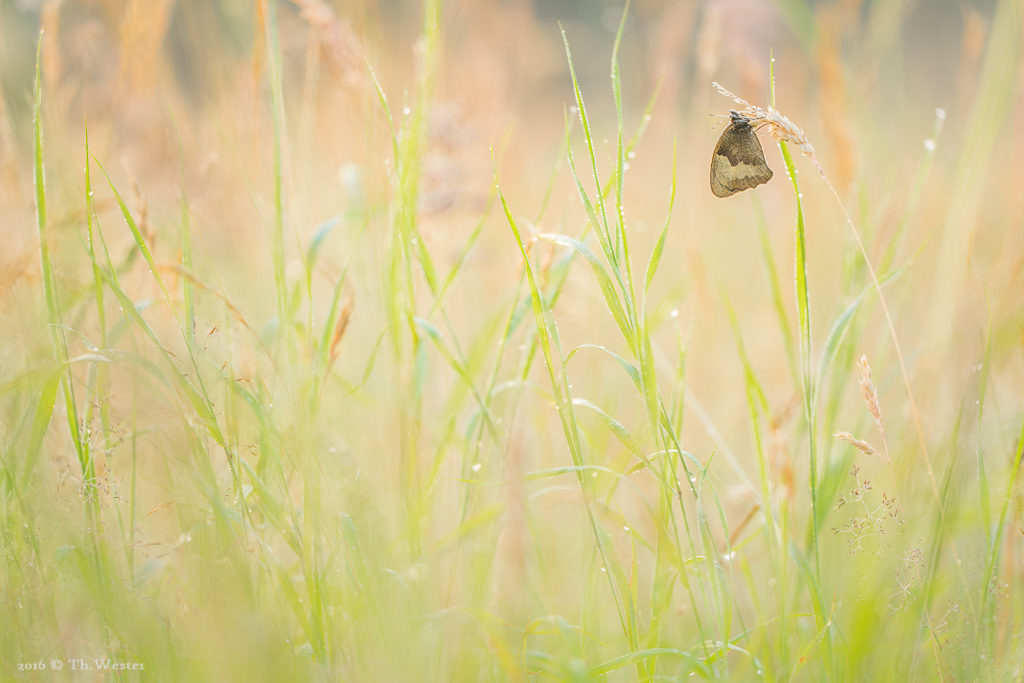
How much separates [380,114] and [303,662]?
941mm

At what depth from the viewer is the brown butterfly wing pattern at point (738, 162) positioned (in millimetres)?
795

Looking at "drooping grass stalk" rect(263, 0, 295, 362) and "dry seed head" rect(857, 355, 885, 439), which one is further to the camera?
"drooping grass stalk" rect(263, 0, 295, 362)

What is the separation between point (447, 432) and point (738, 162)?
519mm

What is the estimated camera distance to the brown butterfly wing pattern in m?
0.79

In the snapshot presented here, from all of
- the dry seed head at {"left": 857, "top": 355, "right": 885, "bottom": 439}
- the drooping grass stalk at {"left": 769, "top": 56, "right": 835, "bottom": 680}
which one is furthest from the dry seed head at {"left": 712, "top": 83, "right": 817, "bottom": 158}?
the dry seed head at {"left": 857, "top": 355, "right": 885, "bottom": 439}

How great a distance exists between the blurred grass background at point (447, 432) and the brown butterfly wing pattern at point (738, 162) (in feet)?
0.34

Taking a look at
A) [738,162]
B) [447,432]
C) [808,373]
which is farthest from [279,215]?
[808,373]

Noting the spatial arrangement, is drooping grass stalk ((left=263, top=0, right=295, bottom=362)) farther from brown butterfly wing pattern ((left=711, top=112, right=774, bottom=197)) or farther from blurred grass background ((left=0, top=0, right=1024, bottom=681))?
brown butterfly wing pattern ((left=711, top=112, right=774, bottom=197))

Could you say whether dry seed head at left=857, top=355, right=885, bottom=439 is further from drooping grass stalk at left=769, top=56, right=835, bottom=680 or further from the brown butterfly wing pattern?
the brown butterfly wing pattern

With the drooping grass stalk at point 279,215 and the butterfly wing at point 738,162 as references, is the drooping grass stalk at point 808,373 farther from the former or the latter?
the drooping grass stalk at point 279,215

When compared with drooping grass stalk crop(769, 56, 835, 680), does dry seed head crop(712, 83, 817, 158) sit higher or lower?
higher

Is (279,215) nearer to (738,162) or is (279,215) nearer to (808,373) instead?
(738,162)

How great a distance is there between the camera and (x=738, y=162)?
2.62ft

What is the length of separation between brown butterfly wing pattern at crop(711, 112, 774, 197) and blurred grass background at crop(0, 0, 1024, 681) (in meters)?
0.10
